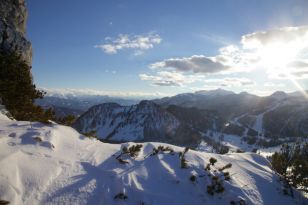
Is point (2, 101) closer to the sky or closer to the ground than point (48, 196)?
closer to the sky

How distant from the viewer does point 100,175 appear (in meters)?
10.3

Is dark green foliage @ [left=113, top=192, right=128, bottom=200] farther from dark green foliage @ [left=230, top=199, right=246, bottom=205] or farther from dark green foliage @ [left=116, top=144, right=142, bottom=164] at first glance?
dark green foliage @ [left=230, top=199, right=246, bottom=205]

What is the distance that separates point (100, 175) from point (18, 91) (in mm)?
15316

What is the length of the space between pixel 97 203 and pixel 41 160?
313cm

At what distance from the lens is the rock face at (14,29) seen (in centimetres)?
2550

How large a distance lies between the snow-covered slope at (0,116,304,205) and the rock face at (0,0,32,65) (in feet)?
50.2

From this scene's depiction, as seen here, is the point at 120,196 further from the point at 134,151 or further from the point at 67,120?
the point at 67,120

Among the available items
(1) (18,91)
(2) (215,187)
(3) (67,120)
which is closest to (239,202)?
(2) (215,187)

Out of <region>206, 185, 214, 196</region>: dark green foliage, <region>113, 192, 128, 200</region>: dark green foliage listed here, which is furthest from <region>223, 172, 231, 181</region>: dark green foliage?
<region>113, 192, 128, 200</region>: dark green foliage

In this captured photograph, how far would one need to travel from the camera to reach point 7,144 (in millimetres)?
10508

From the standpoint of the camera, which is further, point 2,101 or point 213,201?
point 2,101

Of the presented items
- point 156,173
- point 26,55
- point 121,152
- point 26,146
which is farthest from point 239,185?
point 26,55

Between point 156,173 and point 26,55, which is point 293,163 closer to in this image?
point 156,173

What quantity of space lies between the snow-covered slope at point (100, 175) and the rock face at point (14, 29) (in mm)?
15290
